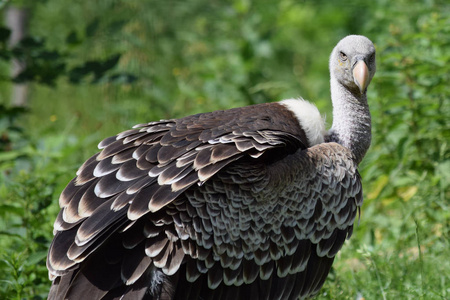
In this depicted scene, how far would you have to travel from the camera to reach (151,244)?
149 inches

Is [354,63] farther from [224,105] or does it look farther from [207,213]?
[224,105]

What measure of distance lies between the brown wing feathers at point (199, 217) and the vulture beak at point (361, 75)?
0.76 m

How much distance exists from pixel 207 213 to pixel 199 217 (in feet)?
0.18

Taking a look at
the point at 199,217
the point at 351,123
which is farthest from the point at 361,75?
the point at 199,217

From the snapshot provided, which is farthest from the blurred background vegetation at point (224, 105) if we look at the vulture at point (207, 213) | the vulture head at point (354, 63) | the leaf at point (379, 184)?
the vulture head at point (354, 63)

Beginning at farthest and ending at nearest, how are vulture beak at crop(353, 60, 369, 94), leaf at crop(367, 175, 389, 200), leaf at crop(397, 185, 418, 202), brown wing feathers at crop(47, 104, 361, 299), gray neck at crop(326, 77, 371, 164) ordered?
leaf at crop(397, 185, 418, 202)
leaf at crop(367, 175, 389, 200)
gray neck at crop(326, 77, 371, 164)
vulture beak at crop(353, 60, 369, 94)
brown wing feathers at crop(47, 104, 361, 299)

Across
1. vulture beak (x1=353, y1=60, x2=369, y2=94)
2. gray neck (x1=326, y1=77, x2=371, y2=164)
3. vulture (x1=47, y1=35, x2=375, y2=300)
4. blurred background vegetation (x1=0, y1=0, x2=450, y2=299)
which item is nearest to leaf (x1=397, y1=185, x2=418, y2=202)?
blurred background vegetation (x1=0, y1=0, x2=450, y2=299)

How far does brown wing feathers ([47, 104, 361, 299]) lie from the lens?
147 inches

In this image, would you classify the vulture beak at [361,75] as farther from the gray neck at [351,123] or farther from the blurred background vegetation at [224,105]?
the blurred background vegetation at [224,105]

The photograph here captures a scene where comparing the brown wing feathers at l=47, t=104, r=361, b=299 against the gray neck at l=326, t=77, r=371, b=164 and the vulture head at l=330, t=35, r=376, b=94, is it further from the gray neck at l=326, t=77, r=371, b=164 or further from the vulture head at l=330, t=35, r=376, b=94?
the vulture head at l=330, t=35, r=376, b=94

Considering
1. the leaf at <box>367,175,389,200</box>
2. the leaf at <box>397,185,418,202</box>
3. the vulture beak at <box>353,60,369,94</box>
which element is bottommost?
the leaf at <box>397,185,418,202</box>

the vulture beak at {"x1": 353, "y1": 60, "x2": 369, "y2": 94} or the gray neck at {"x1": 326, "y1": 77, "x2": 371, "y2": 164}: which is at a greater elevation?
the vulture beak at {"x1": 353, "y1": 60, "x2": 369, "y2": 94}

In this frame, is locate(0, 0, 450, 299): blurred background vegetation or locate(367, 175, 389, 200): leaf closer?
locate(0, 0, 450, 299): blurred background vegetation

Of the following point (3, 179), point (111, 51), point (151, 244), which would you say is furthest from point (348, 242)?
point (111, 51)
